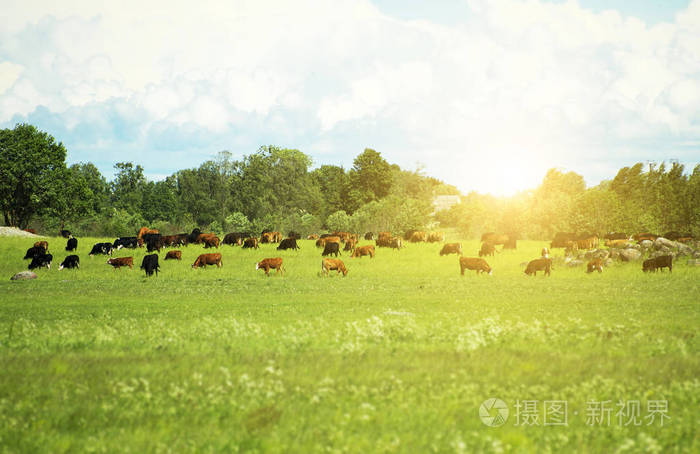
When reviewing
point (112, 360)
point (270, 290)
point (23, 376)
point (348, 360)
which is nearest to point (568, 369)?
point (348, 360)

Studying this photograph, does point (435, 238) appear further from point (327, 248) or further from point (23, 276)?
point (23, 276)

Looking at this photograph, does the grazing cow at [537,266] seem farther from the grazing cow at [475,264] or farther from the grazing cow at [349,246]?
the grazing cow at [349,246]

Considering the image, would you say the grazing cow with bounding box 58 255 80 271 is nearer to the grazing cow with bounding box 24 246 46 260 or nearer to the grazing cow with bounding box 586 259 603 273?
the grazing cow with bounding box 24 246 46 260

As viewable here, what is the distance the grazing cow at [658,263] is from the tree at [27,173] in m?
77.7

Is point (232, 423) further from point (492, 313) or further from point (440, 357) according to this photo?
point (492, 313)

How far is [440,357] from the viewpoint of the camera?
13.1 m

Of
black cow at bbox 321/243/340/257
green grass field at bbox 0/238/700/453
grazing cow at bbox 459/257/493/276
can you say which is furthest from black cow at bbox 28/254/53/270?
grazing cow at bbox 459/257/493/276

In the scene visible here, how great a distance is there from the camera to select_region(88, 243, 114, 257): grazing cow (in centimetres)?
5008

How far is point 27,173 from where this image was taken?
75688 mm

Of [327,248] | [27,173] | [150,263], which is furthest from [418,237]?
[27,173]

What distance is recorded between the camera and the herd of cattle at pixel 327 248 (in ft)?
129

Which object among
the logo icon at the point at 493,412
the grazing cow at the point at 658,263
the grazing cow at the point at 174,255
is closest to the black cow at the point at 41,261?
the grazing cow at the point at 174,255

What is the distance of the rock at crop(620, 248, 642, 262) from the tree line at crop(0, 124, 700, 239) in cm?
3120

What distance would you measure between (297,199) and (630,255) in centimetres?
9095
